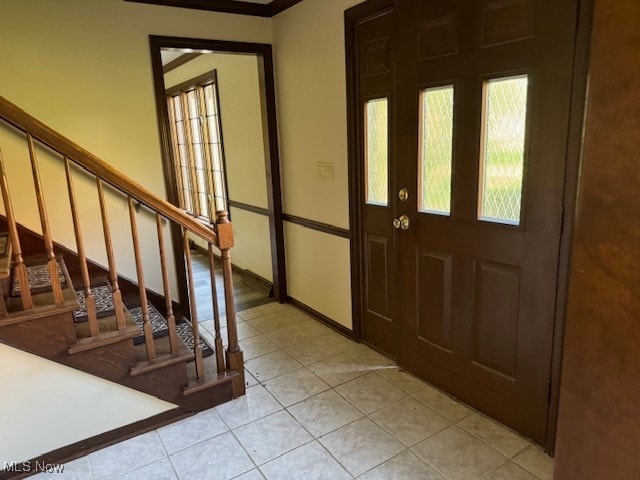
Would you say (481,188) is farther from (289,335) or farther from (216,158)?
(216,158)

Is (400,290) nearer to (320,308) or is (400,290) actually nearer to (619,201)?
(320,308)

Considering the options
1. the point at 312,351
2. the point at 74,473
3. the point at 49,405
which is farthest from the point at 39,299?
the point at 312,351

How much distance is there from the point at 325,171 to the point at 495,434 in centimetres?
189

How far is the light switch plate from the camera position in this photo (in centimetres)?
295

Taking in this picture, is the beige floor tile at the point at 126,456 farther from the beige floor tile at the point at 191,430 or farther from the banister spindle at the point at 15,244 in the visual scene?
the banister spindle at the point at 15,244

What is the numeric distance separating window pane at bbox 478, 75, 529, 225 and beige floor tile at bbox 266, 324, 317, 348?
1628mm

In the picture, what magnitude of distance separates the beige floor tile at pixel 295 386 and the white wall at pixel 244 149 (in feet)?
5.13

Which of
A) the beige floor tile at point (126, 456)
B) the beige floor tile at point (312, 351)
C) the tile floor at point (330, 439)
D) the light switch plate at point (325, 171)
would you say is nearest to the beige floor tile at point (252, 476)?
the tile floor at point (330, 439)

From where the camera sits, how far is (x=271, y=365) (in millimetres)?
2727

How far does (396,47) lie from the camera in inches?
89.4

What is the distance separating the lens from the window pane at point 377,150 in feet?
8.20

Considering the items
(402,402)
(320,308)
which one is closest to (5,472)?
(402,402)

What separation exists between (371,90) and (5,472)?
8.55 feet

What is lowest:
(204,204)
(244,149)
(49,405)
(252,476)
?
(252,476)
